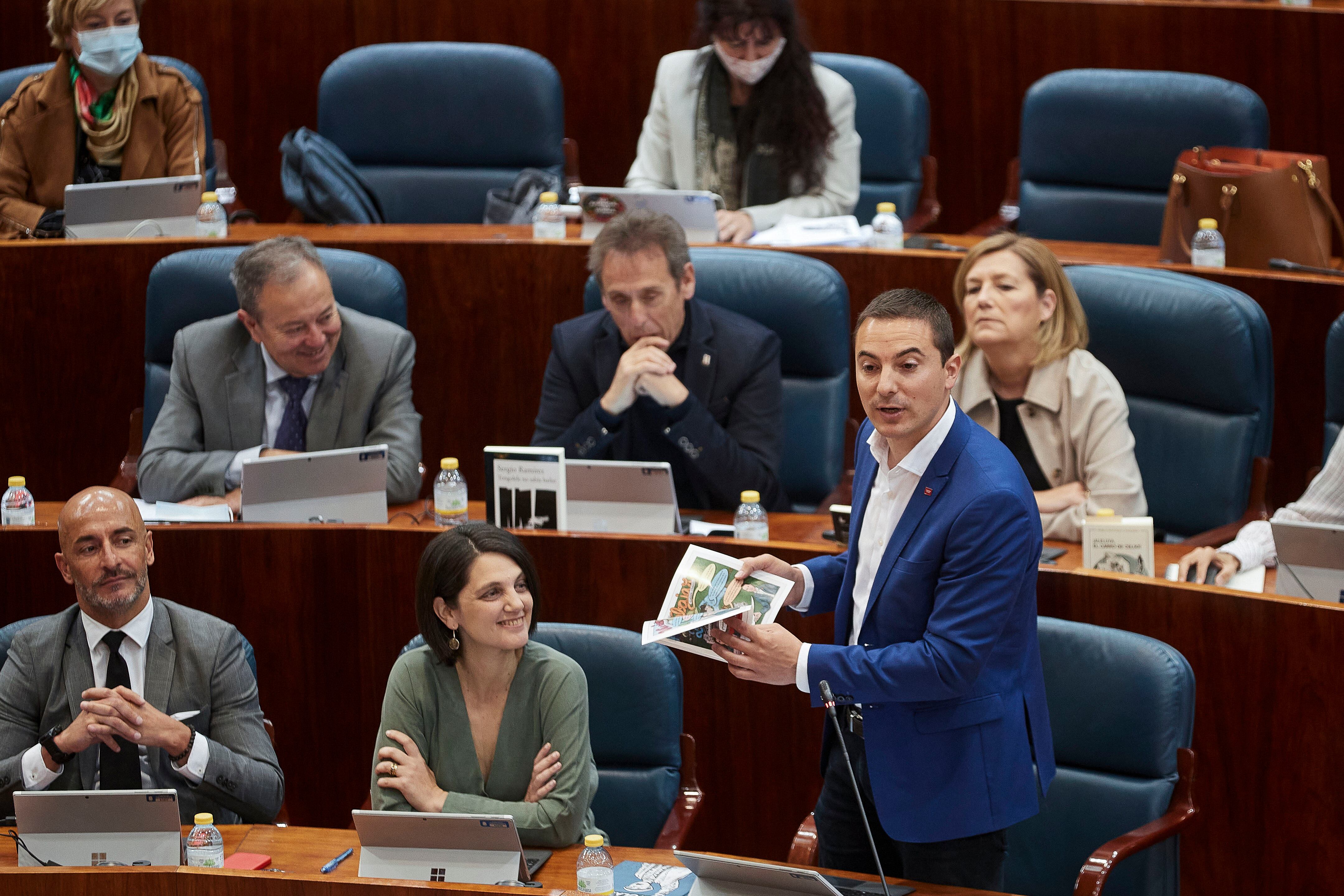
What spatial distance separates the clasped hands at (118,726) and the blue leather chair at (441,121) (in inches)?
94.7

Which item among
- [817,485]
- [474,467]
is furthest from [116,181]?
[817,485]

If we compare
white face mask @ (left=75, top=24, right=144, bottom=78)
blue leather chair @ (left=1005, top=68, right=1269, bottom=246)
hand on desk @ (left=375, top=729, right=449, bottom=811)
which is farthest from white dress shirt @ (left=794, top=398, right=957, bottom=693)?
white face mask @ (left=75, top=24, right=144, bottom=78)

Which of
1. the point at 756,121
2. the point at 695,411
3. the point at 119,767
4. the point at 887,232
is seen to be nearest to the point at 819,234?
the point at 887,232

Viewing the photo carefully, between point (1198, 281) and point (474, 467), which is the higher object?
point (1198, 281)

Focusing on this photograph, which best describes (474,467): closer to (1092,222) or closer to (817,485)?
(817,485)

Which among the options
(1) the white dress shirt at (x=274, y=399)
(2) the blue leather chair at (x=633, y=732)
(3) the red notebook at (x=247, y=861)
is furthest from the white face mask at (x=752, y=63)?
(3) the red notebook at (x=247, y=861)

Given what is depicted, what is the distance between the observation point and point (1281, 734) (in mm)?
2463

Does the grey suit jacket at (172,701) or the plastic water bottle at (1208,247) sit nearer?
the grey suit jacket at (172,701)

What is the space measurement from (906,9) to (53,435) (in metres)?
2.68

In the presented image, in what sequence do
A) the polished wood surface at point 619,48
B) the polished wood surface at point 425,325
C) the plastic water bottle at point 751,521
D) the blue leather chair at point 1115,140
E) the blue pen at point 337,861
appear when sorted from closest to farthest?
the blue pen at point 337,861, the plastic water bottle at point 751,521, the polished wood surface at point 425,325, the blue leather chair at point 1115,140, the polished wood surface at point 619,48

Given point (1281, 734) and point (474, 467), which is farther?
point (474, 467)

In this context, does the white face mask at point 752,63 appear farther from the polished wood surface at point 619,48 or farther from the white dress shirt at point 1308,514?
the white dress shirt at point 1308,514

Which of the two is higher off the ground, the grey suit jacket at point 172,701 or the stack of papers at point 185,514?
the stack of papers at point 185,514

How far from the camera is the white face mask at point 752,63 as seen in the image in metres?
4.06
